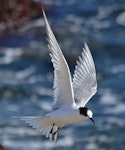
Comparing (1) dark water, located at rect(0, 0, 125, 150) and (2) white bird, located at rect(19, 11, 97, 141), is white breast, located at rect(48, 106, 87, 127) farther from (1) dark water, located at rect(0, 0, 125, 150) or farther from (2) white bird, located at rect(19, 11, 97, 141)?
(1) dark water, located at rect(0, 0, 125, 150)

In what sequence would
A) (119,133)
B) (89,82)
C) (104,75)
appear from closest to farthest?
(89,82) < (119,133) < (104,75)

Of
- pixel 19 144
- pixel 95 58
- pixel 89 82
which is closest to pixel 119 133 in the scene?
pixel 19 144

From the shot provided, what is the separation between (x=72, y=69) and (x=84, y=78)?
283 inches

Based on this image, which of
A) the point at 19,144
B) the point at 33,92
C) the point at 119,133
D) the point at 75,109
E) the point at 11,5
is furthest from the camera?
the point at 11,5

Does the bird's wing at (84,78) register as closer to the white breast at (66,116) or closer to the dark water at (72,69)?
the white breast at (66,116)

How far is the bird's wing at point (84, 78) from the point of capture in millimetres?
8156

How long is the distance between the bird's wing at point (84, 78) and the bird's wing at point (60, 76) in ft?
1.44

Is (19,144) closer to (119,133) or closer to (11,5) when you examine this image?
(119,133)

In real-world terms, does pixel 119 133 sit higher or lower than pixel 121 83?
lower

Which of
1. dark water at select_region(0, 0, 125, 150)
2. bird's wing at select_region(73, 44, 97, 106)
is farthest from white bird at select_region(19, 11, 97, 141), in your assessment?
dark water at select_region(0, 0, 125, 150)

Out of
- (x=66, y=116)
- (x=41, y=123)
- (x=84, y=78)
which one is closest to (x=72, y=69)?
(x=84, y=78)

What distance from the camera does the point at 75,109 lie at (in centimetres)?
746

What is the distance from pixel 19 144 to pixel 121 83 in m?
3.80

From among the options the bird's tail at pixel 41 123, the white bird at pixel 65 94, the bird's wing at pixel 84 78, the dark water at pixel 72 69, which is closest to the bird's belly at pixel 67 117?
the white bird at pixel 65 94
